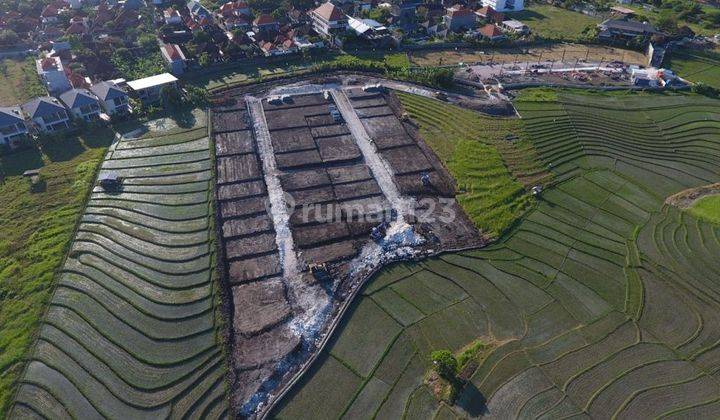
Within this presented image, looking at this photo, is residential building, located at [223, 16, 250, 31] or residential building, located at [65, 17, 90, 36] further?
residential building, located at [223, 16, 250, 31]

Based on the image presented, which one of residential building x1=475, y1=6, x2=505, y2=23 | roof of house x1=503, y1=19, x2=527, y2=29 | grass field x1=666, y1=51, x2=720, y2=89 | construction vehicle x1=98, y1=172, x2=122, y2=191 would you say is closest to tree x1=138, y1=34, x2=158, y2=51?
construction vehicle x1=98, y1=172, x2=122, y2=191

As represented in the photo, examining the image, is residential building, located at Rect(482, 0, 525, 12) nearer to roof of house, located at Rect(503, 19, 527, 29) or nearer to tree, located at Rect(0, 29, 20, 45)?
roof of house, located at Rect(503, 19, 527, 29)

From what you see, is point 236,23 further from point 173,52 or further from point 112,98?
point 112,98

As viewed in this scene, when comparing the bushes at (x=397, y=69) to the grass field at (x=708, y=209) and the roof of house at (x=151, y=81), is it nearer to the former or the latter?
the roof of house at (x=151, y=81)

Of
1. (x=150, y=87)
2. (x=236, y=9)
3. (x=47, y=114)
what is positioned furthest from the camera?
(x=236, y=9)

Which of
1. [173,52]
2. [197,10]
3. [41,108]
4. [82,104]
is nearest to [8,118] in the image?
[41,108]

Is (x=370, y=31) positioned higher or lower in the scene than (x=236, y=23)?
lower
